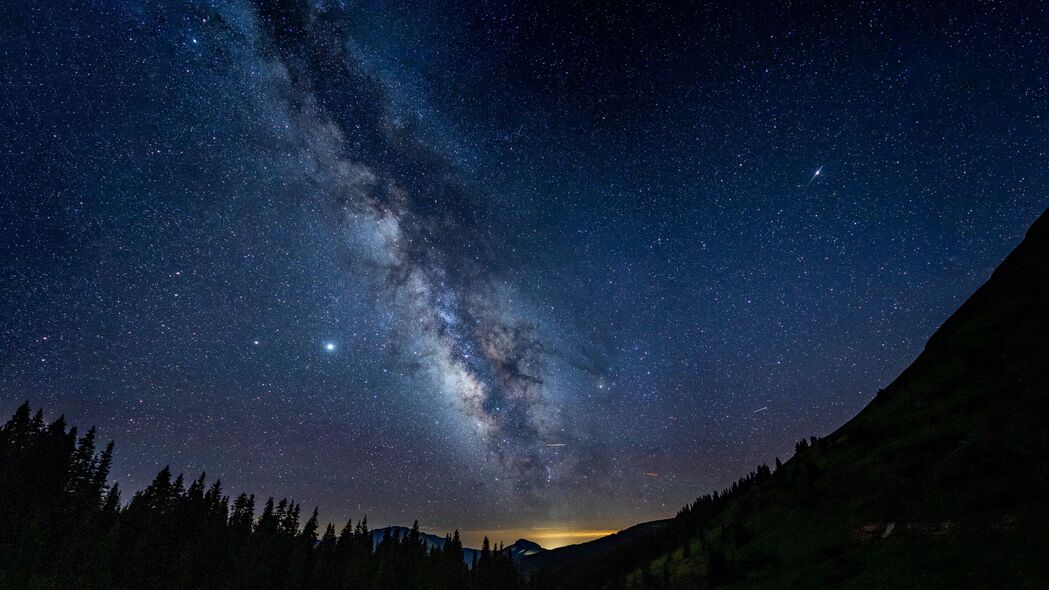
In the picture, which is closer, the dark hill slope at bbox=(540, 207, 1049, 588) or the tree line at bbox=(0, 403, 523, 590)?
the dark hill slope at bbox=(540, 207, 1049, 588)

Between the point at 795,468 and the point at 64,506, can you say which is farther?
the point at 795,468

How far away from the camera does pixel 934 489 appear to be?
61.4 metres

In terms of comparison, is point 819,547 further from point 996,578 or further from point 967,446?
point 996,578

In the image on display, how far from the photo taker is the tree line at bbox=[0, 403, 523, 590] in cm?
5991

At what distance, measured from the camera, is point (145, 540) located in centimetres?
6844

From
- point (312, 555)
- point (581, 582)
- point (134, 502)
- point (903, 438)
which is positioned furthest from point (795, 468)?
point (134, 502)

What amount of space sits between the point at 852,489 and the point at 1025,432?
24.6 m

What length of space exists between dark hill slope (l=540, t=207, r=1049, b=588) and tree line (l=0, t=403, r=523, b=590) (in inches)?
1991

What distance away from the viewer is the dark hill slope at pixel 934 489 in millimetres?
47125

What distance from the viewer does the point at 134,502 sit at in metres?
78.7

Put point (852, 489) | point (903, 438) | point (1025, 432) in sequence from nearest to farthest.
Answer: point (1025, 432), point (852, 489), point (903, 438)

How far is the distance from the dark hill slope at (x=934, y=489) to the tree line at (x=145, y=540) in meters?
50.6

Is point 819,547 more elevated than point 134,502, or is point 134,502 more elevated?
point 134,502

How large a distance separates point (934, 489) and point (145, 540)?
11134 cm
